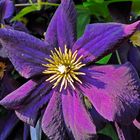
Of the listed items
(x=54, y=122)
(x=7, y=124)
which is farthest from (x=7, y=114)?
(x=54, y=122)

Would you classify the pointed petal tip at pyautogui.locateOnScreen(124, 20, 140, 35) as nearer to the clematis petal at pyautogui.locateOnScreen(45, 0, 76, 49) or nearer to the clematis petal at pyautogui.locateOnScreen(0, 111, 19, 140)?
the clematis petal at pyautogui.locateOnScreen(45, 0, 76, 49)

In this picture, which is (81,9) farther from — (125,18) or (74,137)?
(74,137)

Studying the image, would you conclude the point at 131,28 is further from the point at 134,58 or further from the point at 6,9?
the point at 6,9

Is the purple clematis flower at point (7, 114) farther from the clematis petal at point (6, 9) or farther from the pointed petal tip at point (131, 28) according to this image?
the pointed petal tip at point (131, 28)

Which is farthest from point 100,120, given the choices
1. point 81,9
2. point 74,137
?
point 81,9

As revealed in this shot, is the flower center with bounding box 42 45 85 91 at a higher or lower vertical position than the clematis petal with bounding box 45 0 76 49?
lower

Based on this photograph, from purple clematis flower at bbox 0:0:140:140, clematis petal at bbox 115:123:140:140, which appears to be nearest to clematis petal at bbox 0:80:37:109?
purple clematis flower at bbox 0:0:140:140
